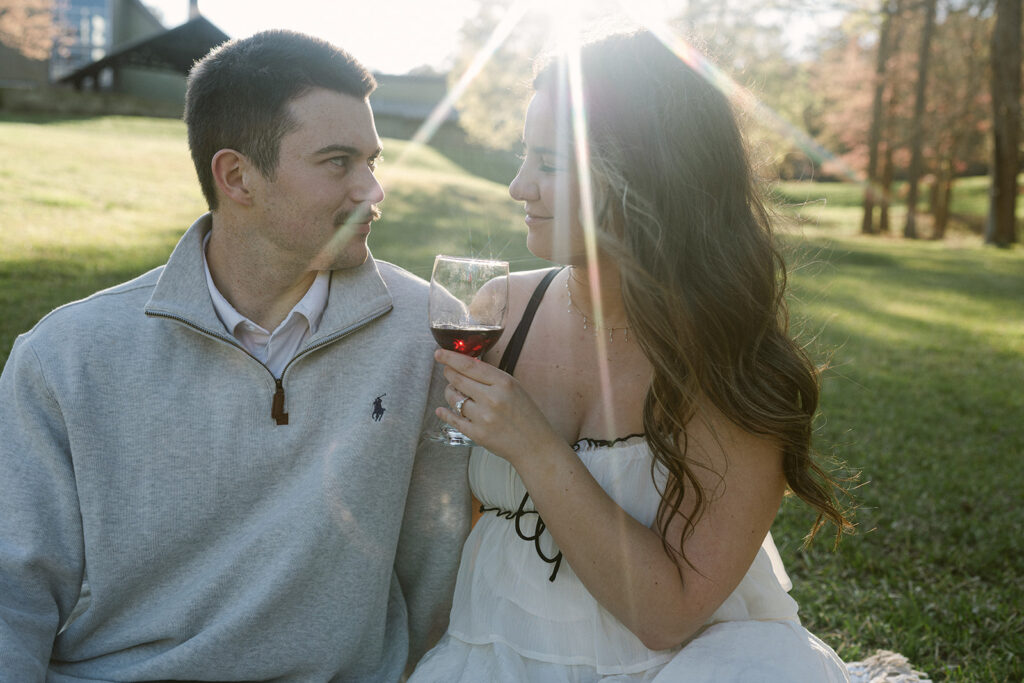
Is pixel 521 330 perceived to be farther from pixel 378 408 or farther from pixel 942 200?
pixel 942 200

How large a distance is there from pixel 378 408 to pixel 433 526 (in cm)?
51

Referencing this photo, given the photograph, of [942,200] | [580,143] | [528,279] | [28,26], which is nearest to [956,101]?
[942,200]

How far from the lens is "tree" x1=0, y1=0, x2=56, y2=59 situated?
113 feet

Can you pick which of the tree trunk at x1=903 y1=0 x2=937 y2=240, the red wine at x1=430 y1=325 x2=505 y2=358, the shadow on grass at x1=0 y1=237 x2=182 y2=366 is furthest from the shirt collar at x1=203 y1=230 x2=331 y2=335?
the tree trunk at x1=903 y1=0 x2=937 y2=240

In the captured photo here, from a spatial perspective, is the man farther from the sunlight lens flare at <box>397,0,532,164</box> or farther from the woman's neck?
the sunlight lens flare at <box>397,0,532,164</box>

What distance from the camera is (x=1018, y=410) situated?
8.15 meters

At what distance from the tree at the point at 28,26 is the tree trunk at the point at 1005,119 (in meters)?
34.2

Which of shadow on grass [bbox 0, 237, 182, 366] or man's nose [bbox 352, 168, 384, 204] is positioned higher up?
man's nose [bbox 352, 168, 384, 204]

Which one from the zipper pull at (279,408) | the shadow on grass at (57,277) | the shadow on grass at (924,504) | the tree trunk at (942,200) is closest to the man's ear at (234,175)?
the zipper pull at (279,408)

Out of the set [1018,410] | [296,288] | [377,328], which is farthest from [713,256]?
[1018,410]

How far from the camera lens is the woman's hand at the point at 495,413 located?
2.24 metres

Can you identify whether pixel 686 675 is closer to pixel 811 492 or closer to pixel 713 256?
pixel 811 492

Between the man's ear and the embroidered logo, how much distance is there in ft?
2.61

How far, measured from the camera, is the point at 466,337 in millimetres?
2342
